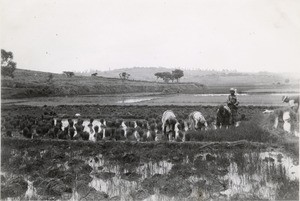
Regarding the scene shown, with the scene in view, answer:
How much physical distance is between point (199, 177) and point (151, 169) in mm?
805

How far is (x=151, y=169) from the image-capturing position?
521cm

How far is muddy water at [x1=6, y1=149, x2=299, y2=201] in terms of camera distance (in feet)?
14.4

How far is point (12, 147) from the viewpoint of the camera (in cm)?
642

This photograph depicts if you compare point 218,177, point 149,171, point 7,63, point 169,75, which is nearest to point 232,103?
point 218,177

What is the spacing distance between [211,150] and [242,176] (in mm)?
1052

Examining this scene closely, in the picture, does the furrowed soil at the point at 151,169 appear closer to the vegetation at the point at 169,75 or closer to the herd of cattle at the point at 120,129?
Result: the herd of cattle at the point at 120,129

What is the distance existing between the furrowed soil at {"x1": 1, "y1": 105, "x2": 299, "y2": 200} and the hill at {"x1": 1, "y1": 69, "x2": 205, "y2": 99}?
288 cm

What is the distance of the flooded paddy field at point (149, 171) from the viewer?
4446 millimetres

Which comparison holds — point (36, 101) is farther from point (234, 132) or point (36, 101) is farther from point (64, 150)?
point (234, 132)

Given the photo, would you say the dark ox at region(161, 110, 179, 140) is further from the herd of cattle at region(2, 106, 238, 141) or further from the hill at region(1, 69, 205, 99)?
the hill at region(1, 69, 205, 99)

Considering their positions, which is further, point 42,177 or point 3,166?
point 3,166

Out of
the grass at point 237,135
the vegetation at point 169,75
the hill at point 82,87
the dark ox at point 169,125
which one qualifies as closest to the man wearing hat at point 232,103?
the grass at point 237,135

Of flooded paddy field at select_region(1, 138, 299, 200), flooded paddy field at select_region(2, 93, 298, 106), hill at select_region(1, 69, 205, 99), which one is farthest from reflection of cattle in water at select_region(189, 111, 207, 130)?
hill at select_region(1, 69, 205, 99)

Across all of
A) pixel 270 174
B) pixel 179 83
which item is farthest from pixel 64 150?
pixel 179 83
